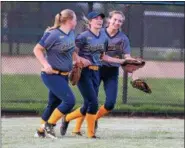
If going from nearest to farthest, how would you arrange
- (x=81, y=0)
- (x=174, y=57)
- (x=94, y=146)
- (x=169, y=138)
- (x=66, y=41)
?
(x=94, y=146) → (x=66, y=41) → (x=169, y=138) → (x=81, y=0) → (x=174, y=57)

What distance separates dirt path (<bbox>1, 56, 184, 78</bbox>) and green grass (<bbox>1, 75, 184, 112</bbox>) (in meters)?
0.20

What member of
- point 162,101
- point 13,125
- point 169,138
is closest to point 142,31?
point 162,101

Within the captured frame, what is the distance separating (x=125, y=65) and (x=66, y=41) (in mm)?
1410

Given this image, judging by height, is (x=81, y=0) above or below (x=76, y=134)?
above

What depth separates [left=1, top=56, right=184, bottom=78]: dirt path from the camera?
14.9m

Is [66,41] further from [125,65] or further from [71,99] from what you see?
[125,65]

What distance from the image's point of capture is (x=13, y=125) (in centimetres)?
1139

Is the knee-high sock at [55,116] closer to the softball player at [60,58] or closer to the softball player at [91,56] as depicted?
the softball player at [60,58]

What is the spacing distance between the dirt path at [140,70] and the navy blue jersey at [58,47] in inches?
186

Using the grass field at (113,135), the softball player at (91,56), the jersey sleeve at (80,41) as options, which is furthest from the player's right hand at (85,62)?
the grass field at (113,135)

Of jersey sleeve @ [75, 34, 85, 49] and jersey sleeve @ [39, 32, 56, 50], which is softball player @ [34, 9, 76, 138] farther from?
jersey sleeve @ [75, 34, 85, 49]

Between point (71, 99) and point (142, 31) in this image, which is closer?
point (71, 99)

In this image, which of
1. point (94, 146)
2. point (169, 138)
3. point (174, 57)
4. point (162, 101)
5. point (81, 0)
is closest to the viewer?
point (94, 146)

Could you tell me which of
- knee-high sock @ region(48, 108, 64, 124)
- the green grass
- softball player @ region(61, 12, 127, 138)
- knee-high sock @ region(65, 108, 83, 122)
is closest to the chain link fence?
the green grass
